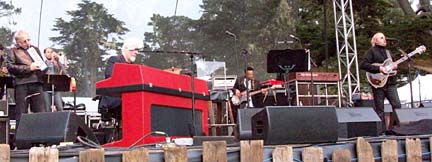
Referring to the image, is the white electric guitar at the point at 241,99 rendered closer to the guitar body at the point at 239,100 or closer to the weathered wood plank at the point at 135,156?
the guitar body at the point at 239,100

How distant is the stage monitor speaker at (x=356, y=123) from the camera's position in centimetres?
391

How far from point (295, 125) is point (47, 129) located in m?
1.26

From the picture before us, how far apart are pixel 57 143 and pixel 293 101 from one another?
5.63 meters

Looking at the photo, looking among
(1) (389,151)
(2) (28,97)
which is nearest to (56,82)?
(2) (28,97)

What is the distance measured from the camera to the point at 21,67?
5.12 m

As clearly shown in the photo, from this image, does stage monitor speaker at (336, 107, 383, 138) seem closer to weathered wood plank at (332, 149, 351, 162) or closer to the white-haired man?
weathered wood plank at (332, 149, 351, 162)

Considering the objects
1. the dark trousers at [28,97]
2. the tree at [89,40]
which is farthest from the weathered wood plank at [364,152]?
the tree at [89,40]

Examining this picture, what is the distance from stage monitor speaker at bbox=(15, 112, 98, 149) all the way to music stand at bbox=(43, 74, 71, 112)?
2393mm

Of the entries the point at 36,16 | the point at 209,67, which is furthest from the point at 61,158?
the point at 36,16

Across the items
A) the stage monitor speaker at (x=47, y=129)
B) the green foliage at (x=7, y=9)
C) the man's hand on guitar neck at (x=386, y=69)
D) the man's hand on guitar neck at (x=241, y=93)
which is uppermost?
the green foliage at (x=7, y=9)

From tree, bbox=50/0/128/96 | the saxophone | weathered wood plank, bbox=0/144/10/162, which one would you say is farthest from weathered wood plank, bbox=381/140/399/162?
tree, bbox=50/0/128/96

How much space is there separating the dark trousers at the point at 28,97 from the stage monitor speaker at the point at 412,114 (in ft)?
10.1

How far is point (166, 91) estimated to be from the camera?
4.22 meters

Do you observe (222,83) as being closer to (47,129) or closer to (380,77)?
(380,77)
